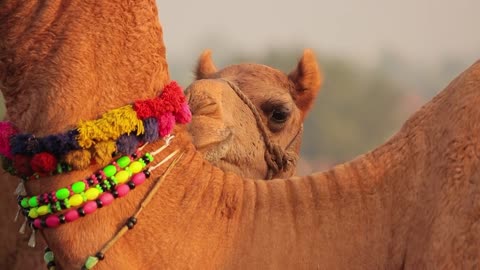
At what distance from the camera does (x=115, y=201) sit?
3.18 metres

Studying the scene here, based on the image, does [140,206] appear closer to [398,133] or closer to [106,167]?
[106,167]

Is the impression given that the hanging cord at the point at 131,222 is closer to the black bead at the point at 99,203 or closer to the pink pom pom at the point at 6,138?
the black bead at the point at 99,203

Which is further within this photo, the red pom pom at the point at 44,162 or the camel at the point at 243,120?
the camel at the point at 243,120

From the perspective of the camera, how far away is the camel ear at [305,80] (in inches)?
258

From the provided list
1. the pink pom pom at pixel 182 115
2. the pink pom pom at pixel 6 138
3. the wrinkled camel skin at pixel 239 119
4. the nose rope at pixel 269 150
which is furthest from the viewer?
the nose rope at pixel 269 150

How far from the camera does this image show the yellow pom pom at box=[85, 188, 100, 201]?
3113 millimetres

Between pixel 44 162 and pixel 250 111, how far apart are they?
282 cm

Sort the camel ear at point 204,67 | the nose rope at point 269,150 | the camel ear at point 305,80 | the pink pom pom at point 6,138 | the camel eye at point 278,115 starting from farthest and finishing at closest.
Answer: the camel ear at point 204,67
the camel ear at point 305,80
the camel eye at point 278,115
the nose rope at point 269,150
the pink pom pom at point 6,138

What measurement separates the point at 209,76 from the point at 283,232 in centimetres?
332

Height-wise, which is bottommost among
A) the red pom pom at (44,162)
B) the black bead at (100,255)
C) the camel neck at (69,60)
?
the black bead at (100,255)

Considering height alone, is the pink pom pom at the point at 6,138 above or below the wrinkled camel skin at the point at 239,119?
above

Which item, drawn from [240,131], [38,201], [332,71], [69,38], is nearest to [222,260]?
[38,201]

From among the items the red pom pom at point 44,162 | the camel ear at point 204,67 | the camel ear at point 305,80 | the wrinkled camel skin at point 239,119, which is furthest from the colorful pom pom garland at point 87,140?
the camel ear at point 204,67

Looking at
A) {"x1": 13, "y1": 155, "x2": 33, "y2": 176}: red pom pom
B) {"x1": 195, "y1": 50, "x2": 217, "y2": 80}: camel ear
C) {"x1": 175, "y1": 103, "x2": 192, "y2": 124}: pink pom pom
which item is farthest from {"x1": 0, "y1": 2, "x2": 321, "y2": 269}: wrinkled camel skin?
{"x1": 13, "y1": 155, "x2": 33, "y2": 176}: red pom pom
